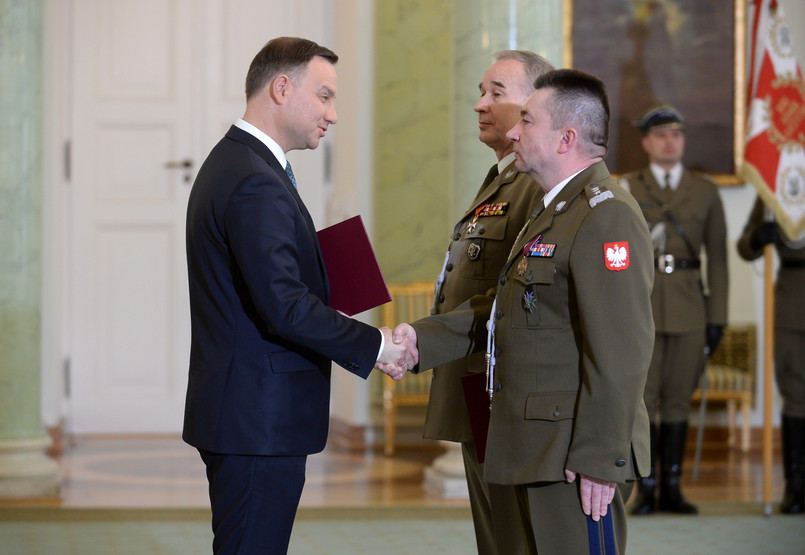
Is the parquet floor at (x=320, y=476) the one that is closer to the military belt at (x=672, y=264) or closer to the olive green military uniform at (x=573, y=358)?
the military belt at (x=672, y=264)

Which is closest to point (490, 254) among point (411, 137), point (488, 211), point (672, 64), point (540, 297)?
point (488, 211)

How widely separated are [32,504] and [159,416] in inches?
85.3

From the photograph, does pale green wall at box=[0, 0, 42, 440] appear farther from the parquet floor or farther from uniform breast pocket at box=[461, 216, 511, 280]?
uniform breast pocket at box=[461, 216, 511, 280]

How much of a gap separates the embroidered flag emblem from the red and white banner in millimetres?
2929

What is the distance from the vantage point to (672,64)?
7.07 meters

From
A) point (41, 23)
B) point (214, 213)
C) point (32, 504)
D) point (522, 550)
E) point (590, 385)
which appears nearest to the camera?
point (590, 385)

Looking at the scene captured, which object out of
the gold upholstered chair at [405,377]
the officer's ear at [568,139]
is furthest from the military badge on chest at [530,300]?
the gold upholstered chair at [405,377]

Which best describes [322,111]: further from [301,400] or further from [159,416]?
[159,416]

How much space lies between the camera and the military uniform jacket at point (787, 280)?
16.4 ft

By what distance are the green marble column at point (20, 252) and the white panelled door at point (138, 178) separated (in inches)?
70.1

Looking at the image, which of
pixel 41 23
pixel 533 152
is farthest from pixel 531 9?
pixel 533 152

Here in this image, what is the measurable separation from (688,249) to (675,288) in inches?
8.8

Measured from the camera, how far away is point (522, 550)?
8.71 feet

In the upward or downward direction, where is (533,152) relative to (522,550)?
upward
